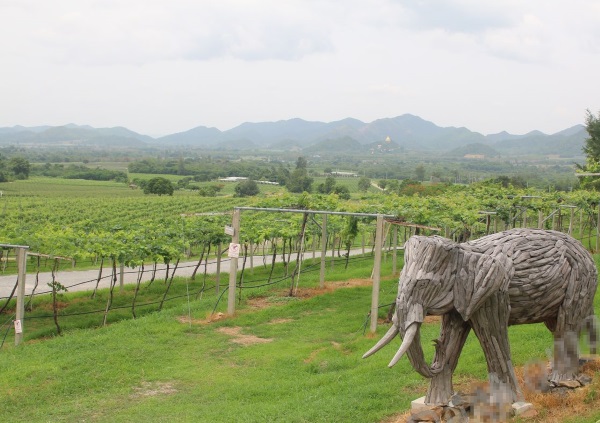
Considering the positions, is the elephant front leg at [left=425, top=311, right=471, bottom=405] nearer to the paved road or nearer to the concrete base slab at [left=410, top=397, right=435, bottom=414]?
the concrete base slab at [left=410, top=397, right=435, bottom=414]

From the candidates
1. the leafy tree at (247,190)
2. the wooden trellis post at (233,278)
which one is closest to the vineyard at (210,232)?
the wooden trellis post at (233,278)

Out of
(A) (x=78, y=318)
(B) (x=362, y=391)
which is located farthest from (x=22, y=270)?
(B) (x=362, y=391)

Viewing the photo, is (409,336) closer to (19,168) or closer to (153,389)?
(153,389)

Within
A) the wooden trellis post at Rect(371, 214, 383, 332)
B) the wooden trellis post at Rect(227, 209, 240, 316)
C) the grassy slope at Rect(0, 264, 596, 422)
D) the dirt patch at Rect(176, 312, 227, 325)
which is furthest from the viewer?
the wooden trellis post at Rect(227, 209, 240, 316)

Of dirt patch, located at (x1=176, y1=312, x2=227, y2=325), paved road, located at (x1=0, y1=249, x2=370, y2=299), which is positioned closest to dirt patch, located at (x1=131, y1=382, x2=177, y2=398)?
dirt patch, located at (x1=176, y1=312, x2=227, y2=325)

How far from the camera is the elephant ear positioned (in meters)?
6.57

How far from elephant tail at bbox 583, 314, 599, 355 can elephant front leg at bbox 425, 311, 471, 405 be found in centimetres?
174

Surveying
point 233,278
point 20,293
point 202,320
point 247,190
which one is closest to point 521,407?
point 202,320

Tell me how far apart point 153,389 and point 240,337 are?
3417 millimetres

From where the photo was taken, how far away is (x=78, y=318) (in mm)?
17188

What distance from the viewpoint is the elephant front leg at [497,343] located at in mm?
6816

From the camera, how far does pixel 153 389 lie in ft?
34.8

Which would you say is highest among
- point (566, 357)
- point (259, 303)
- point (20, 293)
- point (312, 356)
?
point (566, 357)

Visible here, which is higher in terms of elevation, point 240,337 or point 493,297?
point 493,297
